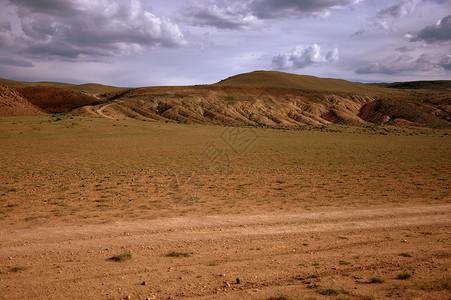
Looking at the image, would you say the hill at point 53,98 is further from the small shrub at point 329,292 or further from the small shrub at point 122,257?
the small shrub at point 329,292

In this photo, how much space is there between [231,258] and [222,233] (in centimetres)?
149

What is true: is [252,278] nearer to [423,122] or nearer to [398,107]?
[423,122]

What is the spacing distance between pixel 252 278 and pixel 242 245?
1.50 metres

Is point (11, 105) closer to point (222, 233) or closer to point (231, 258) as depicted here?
point (222, 233)

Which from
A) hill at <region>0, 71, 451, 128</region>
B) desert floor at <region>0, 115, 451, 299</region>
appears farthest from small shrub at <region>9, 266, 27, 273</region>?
hill at <region>0, 71, 451, 128</region>

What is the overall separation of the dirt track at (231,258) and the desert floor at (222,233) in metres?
0.03

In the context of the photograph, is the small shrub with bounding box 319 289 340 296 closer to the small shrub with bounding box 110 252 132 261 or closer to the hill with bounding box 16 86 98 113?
the small shrub with bounding box 110 252 132 261

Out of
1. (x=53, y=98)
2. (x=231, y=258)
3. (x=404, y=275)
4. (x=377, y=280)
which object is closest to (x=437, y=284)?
(x=404, y=275)

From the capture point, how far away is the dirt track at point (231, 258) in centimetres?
528

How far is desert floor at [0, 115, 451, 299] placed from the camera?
17.8ft

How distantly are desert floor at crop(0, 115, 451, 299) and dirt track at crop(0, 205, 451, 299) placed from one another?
0.09 ft

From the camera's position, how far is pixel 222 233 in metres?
7.95

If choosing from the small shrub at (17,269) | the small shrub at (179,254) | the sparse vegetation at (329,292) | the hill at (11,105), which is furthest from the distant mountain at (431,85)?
the small shrub at (17,269)

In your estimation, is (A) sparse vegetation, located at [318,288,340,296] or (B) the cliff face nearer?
Result: (A) sparse vegetation, located at [318,288,340,296]
